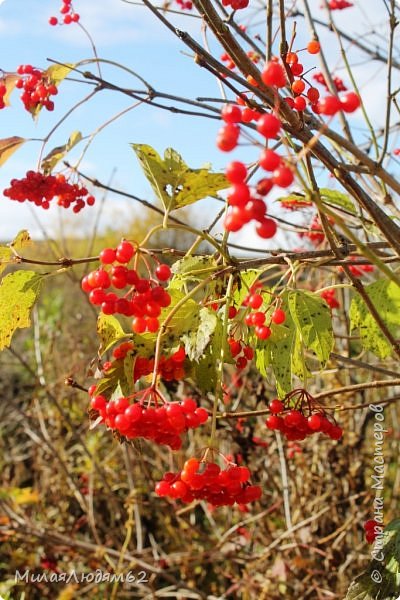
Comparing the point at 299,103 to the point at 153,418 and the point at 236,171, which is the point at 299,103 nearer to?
the point at 236,171

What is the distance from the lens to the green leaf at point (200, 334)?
0.85 meters

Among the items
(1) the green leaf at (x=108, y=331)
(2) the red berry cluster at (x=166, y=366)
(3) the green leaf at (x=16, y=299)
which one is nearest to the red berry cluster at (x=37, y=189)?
(3) the green leaf at (x=16, y=299)

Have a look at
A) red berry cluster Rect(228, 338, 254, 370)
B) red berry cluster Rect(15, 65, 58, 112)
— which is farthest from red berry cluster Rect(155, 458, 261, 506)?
red berry cluster Rect(15, 65, 58, 112)

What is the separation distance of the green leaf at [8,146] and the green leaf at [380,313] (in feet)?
2.48

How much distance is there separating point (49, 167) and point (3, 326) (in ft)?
1.33

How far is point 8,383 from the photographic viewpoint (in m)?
4.50

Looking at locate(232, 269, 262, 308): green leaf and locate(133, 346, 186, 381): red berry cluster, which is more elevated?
locate(232, 269, 262, 308): green leaf

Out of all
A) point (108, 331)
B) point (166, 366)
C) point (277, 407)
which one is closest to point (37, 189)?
point (108, 331)

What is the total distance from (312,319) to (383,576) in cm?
44

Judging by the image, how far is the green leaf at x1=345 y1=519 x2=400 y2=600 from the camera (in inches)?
39.3

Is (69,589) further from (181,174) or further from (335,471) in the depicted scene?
(181,174)

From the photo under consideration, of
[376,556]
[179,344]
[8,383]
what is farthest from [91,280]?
[8,383]

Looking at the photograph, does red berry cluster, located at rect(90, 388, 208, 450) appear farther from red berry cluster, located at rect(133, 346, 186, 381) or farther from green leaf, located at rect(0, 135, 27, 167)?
green leaf, located at rect(0, 135, 27, 167)

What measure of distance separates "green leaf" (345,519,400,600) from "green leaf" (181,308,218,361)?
1.53 feet
